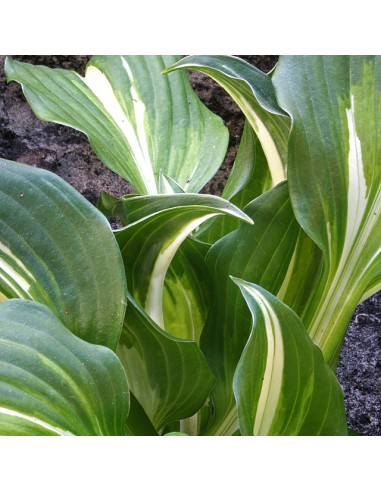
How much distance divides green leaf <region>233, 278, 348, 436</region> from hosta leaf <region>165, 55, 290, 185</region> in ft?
0.64

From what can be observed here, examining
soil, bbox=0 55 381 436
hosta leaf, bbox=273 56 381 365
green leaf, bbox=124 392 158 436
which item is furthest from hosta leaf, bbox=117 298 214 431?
soil, bbox=0 55 381 436

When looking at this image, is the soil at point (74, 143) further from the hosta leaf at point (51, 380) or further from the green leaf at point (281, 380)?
the hosta leaf at point (51, 380)

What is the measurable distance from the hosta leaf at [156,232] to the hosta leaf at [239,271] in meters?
0.06

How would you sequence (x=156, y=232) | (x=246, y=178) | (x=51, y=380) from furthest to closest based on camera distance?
(x=246, y=178)
(x=156, y=232)
(x=51, y=380)

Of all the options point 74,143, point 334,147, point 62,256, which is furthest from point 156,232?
point 74,143

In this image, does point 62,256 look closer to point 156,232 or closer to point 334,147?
point 156,232

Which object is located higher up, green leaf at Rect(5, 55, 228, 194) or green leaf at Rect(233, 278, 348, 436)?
green leaf at Rect(5, 55, 228, 194)

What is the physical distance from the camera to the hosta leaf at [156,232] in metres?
0.47

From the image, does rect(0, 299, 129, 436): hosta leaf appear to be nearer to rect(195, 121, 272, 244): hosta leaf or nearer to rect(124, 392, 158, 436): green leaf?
rect(124, 392, 158, 436): green leaf

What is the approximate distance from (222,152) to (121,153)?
13 centimetres

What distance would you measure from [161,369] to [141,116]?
0.34 meters

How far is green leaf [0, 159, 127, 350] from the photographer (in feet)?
1.56

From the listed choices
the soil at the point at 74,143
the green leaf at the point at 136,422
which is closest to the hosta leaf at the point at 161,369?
the green leaf at the point at 136,422

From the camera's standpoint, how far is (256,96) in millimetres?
538
